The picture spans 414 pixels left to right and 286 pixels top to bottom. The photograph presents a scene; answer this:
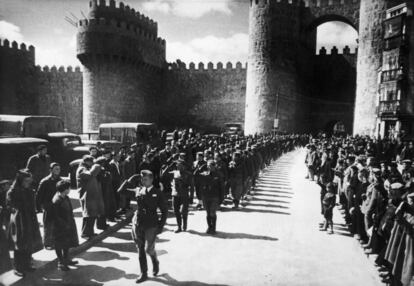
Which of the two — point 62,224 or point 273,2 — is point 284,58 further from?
Answer: point 62,224

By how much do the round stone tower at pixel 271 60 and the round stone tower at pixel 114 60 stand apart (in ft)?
30.4

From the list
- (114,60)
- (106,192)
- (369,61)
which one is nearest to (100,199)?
(106,192)

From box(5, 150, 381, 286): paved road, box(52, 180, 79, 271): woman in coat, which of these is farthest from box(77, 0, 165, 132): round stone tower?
box(52, 180, 79, 271): woman in coat

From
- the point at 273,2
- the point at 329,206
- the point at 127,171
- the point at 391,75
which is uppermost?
the point at 273,2

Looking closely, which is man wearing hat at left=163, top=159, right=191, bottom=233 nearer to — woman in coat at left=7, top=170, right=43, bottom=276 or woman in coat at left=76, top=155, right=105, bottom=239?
woman in coat at left=76, top=155, right=105, bottom=239

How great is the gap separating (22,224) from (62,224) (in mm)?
504

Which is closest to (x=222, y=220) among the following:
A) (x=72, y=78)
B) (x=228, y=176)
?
(x=228, y=176)

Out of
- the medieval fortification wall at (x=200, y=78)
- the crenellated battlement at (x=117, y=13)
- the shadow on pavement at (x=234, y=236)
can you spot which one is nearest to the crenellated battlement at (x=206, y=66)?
the medieval fortification wall at (x=200, y=78)

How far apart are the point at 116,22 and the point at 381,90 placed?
66.1ft

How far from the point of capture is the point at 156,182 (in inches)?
342

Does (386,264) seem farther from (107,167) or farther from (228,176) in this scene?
(107,167)

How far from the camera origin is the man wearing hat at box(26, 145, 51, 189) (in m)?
7.92

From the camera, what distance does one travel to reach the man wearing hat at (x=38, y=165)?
7.92 metres

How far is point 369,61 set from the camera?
2523 cm
